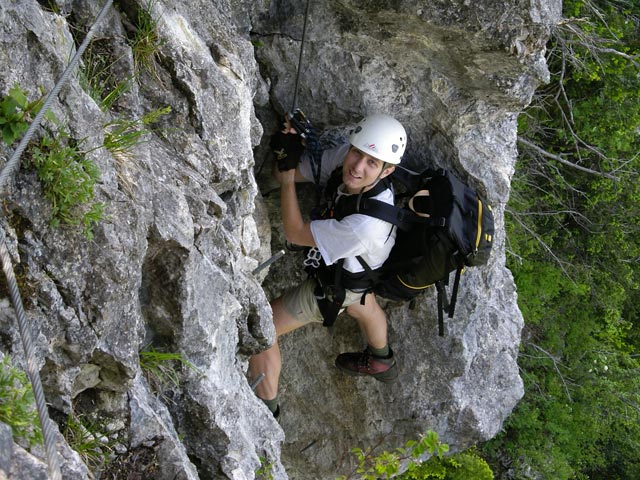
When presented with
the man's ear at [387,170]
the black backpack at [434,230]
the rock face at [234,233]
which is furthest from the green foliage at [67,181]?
the man's ear at [387,170]

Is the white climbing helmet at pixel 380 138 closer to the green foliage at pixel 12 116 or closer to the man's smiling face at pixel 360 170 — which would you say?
the man's smiling face at pixel 360 170

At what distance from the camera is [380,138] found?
5523 millimetres

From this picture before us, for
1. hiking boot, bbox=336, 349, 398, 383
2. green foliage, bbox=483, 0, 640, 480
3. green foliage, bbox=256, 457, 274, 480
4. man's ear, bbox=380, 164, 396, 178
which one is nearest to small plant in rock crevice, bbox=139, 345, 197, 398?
green foliage, bbox=256, 457, 274, 480

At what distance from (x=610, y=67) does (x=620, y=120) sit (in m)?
1.37

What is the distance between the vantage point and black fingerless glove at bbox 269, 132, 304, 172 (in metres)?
5.79

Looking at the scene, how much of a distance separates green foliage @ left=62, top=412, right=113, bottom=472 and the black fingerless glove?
9.08ft

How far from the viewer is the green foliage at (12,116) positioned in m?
2.85

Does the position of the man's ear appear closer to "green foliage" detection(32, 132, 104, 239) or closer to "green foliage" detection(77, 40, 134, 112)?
"green foliage" detection(77, 40, 134, 112)

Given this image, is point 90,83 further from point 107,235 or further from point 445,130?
point 445,130

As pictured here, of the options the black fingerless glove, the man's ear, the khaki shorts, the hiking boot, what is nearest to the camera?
the man's ear

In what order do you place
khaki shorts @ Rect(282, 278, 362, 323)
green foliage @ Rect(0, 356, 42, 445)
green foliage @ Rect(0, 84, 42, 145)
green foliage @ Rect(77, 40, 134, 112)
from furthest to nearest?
khaki shorts @ Rect(282, 278, 362, 323), green foliage @ Rect(77, 40, 134, 112), green foliage @ Rect(0, 84, 42, 145), green foliage @ Rect(0, 356, 42, 445)

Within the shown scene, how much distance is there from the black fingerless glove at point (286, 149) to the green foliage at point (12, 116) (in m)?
3.01

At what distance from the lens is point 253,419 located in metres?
5.27

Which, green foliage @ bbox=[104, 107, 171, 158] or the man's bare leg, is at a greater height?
green foliage @ bbox=[104, 107, 171, 158]
